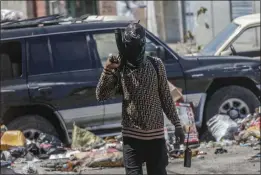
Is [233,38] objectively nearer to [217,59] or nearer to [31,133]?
[217,59]

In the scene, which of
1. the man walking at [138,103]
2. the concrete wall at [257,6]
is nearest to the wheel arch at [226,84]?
the man walking at [138,103]

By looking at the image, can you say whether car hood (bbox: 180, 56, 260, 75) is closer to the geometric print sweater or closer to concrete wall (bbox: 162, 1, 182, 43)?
the geometric print sweater

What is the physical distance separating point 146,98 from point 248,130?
4.26 meters

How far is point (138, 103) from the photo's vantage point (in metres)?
5.38

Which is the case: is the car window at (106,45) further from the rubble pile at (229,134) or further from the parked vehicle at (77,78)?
the rubble pile at (229,134)

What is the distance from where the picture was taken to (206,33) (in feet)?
69.1

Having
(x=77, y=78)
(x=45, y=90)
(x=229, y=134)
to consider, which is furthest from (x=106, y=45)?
(x=229, y=134)

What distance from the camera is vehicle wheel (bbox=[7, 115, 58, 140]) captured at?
9.21 m

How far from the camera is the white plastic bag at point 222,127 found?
30.9 ft

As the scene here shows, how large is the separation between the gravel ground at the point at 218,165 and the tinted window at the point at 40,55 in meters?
1.44

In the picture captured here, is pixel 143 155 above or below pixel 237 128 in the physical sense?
above

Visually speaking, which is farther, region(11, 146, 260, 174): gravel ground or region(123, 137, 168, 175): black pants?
region(11, 146, 260, 174): gravel ground

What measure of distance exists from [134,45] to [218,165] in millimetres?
3476

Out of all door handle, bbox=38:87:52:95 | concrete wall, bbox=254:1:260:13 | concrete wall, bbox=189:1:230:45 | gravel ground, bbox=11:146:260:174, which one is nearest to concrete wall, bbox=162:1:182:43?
concrete wall, bbox=189:1:230:45
